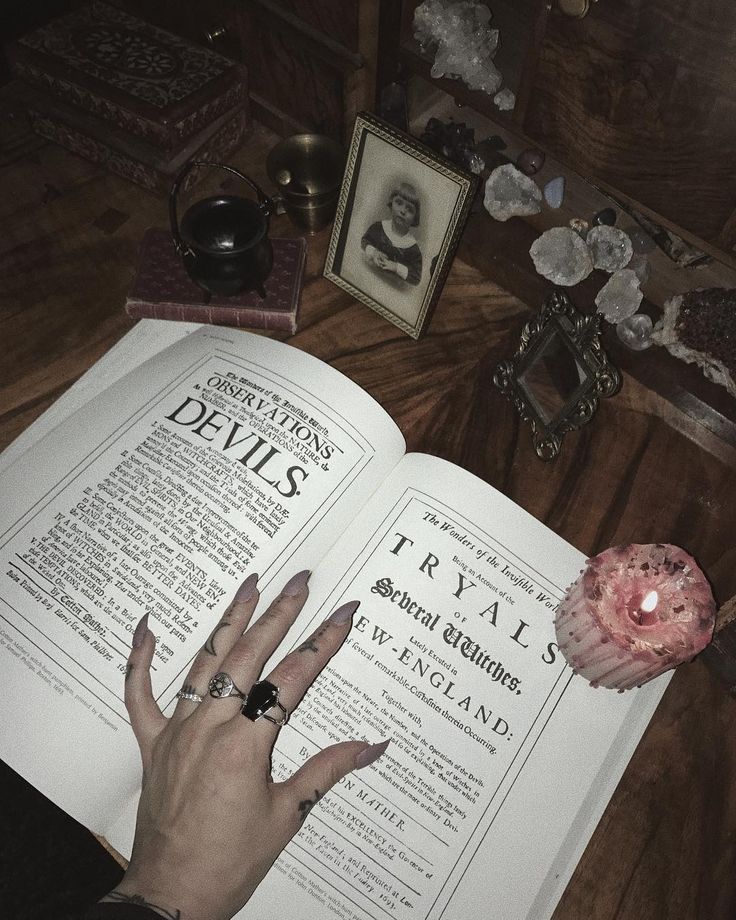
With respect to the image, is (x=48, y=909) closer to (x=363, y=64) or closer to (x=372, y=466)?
(x=372, y=466)

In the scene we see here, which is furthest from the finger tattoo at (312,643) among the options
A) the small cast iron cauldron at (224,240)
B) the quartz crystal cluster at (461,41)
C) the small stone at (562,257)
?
the quartz crystal cluster at (461,41)

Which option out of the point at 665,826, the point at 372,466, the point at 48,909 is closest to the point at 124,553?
the point at 372,466

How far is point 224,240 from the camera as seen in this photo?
38.8 inches

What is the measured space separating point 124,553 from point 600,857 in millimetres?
616

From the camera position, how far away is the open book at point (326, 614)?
0.71m

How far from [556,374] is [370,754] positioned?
1.66 ft

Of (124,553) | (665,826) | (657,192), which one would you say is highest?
(657,192)

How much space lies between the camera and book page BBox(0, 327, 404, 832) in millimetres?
734

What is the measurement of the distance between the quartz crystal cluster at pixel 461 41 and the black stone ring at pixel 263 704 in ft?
2.61

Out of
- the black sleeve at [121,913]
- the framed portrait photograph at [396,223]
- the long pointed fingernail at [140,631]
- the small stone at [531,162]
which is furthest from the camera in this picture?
the small stone at [531,162]

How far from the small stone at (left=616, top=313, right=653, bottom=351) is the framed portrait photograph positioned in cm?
28

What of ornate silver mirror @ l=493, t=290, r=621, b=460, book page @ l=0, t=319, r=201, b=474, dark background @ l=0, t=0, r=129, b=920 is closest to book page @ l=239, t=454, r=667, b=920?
ornate silver mirror @ l=493, t=290, r=621, b=460

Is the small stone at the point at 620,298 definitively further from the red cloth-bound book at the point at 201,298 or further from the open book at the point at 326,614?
the red cloth-bound book at the point at 201,298

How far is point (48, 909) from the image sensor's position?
1.15 metres
